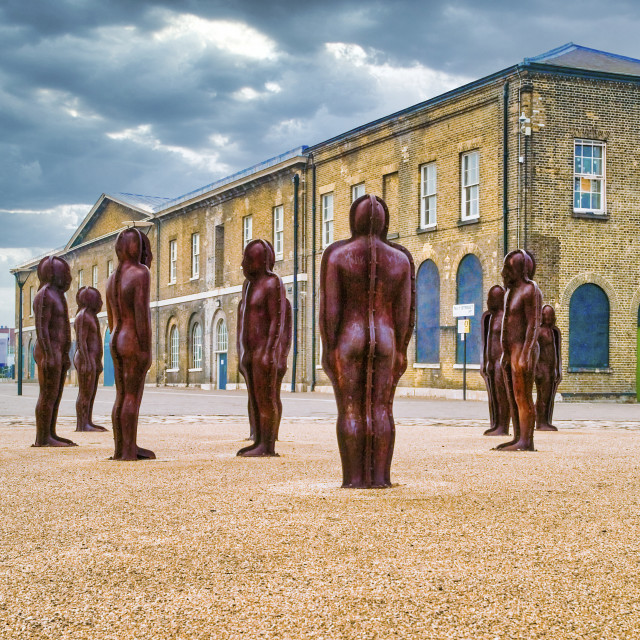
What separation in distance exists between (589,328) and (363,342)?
74.6 ft

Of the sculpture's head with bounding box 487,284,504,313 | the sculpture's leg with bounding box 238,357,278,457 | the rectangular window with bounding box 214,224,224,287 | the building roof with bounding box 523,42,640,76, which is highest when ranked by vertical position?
the building roof with bounding box 523,42,640,76

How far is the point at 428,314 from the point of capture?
3219 centimetres

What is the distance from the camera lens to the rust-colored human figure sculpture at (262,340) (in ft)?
31.2

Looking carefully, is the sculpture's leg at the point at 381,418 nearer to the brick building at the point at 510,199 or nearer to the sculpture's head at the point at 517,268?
the sculpture's head at the point at 517,268

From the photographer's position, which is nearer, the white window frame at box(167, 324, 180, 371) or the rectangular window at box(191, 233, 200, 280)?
the rectangular window at box(191, 233, 200, 280)

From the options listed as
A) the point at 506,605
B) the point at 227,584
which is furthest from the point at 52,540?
the point at 506,605

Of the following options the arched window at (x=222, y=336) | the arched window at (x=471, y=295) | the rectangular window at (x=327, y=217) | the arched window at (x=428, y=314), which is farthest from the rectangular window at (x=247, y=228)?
the arched window at (x=471, y=295)

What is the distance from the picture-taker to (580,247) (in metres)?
28.3

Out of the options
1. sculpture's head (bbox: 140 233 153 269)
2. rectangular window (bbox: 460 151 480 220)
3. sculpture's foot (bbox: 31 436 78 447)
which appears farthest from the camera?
rectangular window (bbox: 460 151 480 220)

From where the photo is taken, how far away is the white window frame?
49.2 metres

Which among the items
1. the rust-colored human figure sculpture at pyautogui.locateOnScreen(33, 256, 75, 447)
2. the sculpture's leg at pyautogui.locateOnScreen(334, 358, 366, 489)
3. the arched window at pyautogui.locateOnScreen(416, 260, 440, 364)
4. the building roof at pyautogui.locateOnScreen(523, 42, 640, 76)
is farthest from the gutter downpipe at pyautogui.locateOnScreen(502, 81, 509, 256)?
the sculpture's leg at pyautogui.locateOnScreen(334, 358, 366, 489)

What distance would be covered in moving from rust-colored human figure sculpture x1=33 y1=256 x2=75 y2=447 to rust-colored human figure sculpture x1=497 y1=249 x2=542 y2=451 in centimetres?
447

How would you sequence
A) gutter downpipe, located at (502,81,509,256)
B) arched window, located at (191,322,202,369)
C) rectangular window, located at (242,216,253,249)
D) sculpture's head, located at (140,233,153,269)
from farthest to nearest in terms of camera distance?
arched window, located at (191,322,202,369), rectangular window, located at (242,216,253,249), gutter downpipe, located at (502,81,509,256), sculpture's head, located at (140,233,153,269)

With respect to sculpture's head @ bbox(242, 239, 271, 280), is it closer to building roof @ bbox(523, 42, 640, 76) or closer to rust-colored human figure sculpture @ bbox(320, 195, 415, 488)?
rust-colored human figure sculpture @ bbox(320, 195, 415, 488)
